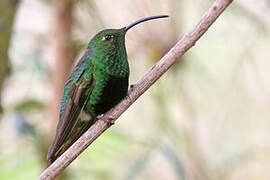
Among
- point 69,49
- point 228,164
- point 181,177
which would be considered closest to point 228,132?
point 228,164

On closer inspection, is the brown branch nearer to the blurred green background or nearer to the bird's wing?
the bird's wing

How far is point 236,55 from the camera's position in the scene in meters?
3.51

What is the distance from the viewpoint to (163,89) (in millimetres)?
3254

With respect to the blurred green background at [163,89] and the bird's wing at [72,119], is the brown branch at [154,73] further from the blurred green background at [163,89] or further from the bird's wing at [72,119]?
the blurred green background at [163,89]

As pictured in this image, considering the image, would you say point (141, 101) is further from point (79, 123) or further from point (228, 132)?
point (79, 123)

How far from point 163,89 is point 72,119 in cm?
137

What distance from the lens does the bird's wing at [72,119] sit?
192 cm

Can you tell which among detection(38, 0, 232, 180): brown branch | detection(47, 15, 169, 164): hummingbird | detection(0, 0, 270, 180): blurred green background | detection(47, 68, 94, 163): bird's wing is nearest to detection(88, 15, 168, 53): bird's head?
detection(47, 15, 169, 164): hummingbird

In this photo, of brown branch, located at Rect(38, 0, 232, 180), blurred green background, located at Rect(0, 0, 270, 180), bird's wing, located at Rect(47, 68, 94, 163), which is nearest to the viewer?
brown branch, located at Rect(38, 0, 232, 180)

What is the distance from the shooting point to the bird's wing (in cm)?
192

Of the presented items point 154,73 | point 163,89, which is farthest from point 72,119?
point 163,89

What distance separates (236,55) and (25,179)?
1.54 m

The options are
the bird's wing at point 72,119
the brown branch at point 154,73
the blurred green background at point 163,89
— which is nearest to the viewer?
the brown branch at point 154,73

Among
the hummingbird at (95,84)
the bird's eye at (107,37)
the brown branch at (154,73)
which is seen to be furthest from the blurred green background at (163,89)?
the brown branch at (154,73)
